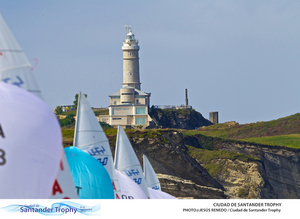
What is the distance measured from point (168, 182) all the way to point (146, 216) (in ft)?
74.6

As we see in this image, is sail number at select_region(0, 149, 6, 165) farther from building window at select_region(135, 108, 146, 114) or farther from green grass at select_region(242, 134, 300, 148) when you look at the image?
building window at select_region(135, 108, 146, 114)

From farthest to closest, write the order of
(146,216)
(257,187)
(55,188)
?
1. (257,187)
2. (146,216)
3. (55,188)

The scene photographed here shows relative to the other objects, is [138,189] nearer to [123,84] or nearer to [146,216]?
[146,216]

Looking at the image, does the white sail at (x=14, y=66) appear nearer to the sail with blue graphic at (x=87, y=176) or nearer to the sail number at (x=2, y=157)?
the sail number at (x=2, y=157)

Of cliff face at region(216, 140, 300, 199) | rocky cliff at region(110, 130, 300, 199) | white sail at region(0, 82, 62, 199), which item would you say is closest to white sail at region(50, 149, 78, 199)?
white sail at region(0, 82, 62, 199)

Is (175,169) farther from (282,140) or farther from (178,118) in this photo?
(178,118)

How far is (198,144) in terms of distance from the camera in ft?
184

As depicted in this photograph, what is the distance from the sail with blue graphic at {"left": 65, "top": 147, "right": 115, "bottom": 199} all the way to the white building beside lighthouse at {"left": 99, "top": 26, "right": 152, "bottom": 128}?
157 ft

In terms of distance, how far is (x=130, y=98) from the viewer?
69125mm

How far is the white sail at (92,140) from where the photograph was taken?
15156 millimetres

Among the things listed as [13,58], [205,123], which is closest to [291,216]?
[13,58]

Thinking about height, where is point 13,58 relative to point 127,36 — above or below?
below

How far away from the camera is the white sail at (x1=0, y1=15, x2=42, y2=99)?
272 inches

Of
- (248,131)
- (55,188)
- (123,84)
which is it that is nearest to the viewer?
(55,188)
